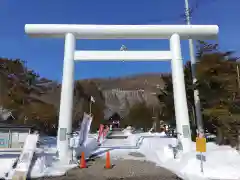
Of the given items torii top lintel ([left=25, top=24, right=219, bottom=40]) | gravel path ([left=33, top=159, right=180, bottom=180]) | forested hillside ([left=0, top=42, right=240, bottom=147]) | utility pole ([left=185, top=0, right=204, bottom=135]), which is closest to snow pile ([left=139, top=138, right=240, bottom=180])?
gravel path ([left=33, top=159, right=180, bottom=180])

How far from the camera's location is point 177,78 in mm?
12305

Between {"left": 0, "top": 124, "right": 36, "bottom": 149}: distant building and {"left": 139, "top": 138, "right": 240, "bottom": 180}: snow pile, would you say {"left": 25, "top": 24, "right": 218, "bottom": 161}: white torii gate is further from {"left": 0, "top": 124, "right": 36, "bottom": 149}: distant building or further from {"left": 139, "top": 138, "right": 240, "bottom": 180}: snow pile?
{"left": 0, "top": 124, "right": 36, "bottom": 149}: distant building

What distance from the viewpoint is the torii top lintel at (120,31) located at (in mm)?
12344

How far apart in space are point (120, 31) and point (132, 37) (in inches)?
31.4

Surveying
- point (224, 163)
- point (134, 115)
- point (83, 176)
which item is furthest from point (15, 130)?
point (134, 115)

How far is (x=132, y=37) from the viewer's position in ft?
42.4

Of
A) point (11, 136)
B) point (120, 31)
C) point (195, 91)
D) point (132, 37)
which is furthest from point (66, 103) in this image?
point (195, 91)

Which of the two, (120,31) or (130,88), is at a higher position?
(130,88)

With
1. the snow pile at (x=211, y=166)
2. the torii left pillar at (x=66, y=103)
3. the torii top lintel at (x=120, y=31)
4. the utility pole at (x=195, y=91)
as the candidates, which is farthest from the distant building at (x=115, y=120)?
the snow pile at (x=211, y=166)

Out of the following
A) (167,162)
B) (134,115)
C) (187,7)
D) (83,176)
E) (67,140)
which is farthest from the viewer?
(134,115)

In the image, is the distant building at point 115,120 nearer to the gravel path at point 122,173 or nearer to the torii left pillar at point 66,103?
the torii left pillar at point 66,103

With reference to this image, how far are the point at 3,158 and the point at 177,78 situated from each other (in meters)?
8.78

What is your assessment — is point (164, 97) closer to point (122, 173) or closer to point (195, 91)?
point (195, 91)

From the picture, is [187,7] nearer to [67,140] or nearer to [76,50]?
[76,50]
